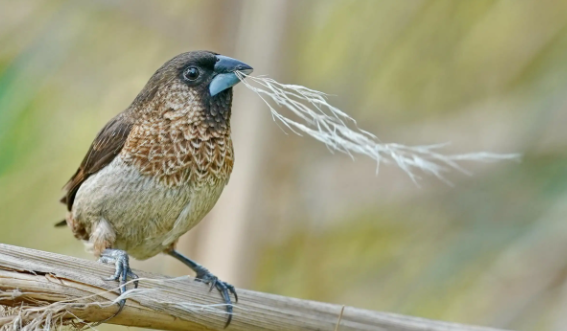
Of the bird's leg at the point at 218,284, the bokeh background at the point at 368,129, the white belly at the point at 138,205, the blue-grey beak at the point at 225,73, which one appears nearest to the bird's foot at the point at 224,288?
the bird's leg at the point at 218,284

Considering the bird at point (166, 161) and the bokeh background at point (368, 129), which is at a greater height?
the bokeh background at point (368, 129)

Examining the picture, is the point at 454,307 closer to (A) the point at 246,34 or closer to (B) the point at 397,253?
(B) the point at 397,253

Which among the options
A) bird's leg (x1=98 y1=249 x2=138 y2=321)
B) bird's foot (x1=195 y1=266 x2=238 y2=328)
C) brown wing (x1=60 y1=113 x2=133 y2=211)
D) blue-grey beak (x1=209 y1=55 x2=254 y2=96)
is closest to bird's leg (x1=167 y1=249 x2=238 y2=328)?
bird's foot (x1=195 y1=266 x2=238 y2=328)

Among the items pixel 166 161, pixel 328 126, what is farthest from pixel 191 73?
pixel 328 126

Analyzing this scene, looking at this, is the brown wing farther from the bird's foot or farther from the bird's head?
the bird's foot

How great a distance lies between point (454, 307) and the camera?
4230 millimetres

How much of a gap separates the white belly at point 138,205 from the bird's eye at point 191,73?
14.8 inches

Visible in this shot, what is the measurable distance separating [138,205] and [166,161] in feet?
0.60

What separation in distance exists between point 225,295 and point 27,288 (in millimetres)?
752

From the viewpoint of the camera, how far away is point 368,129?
417 centimetres

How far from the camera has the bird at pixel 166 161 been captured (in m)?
2.37

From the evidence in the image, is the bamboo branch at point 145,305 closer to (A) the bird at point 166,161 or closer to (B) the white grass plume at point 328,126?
(A) the bird at point 166,161

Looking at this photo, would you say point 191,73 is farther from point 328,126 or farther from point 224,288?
point 224,288

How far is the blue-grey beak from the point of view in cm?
232
